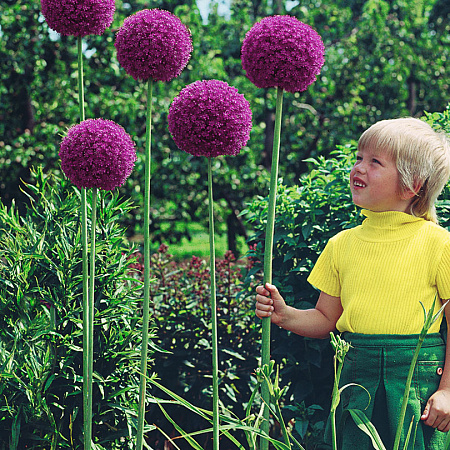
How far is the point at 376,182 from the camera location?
159cm

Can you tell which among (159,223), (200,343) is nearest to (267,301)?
(200,343)

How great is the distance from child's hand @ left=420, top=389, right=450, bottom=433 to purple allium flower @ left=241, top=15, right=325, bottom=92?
882mm

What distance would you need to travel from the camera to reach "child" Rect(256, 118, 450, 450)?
60.1 inches

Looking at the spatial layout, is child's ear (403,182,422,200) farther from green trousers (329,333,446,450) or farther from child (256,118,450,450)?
green trousers (329,333,446,450)

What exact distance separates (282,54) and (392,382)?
912mm

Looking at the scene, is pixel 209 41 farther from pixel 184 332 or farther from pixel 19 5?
pixel 184 332

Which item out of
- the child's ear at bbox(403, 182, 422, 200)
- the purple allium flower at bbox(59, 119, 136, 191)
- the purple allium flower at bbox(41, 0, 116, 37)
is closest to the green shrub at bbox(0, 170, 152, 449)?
the purple allium flower at bbox(59, 119, 136, 191)

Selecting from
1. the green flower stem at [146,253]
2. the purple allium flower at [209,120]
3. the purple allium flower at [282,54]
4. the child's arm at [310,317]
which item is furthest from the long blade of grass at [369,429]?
the purple allium flower at [282,54]

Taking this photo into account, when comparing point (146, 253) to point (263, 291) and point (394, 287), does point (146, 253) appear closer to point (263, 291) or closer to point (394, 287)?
point (263, 291)

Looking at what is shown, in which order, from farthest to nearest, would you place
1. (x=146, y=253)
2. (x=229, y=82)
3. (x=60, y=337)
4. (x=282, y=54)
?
(x=229, y=82)
(x=60, y=337)
(x=146, y=253)
(x=282, y=54)

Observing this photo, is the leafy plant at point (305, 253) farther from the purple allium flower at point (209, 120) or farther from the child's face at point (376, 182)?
the purple allium flower at point (209, 120)

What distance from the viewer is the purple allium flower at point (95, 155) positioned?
1.53 m

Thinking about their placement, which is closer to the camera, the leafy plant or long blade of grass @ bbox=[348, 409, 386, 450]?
long blade of grass @ bbox=[348, 409, 386, 450]

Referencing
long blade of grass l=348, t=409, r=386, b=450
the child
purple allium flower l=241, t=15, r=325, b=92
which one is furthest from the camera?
the child
